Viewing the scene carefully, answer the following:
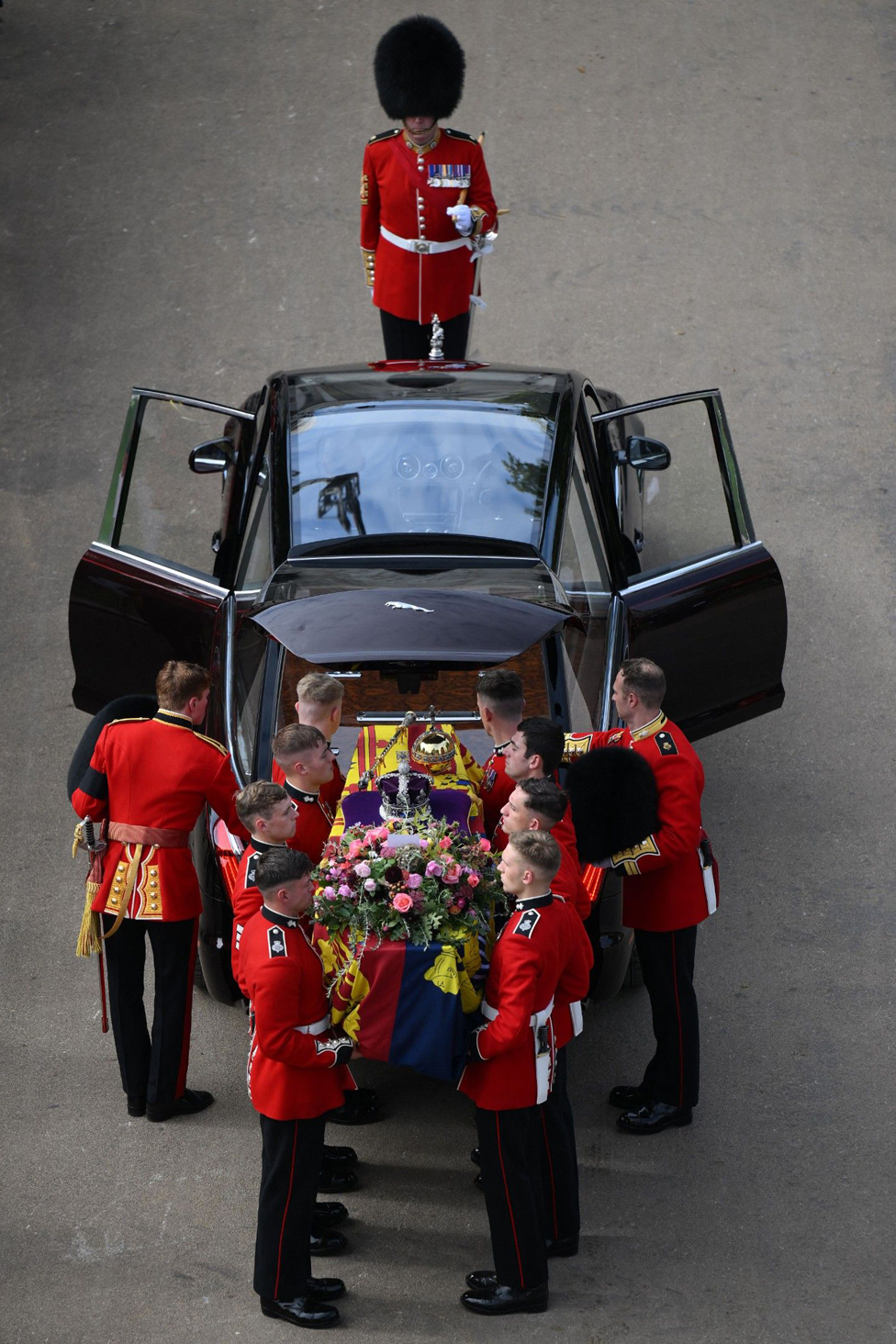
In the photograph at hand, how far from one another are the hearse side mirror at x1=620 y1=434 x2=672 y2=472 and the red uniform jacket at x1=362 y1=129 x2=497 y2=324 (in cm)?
218

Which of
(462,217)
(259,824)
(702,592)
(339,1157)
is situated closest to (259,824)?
(259,824)

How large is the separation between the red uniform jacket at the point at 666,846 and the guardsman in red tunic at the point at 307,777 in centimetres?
88

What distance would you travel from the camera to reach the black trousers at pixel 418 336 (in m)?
8.66

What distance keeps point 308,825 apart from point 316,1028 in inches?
30.3

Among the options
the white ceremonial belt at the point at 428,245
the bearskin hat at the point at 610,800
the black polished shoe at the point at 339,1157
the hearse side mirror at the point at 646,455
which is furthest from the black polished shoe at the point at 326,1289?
the white ceremonial belt at the point at 428,245

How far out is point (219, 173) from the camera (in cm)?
1171

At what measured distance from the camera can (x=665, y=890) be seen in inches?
199

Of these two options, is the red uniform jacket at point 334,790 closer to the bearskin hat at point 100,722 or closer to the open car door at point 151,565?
the bearskin hat at point 100,722

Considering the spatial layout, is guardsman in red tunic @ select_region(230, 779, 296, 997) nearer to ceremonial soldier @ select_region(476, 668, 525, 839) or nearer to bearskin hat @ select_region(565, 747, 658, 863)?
ceremonial soldier @ select_region(476, 668, 525, 839)

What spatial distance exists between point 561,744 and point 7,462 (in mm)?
5461

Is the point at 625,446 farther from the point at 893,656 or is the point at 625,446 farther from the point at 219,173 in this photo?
the point at 219,173

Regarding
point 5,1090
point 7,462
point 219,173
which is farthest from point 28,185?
point 5,1090

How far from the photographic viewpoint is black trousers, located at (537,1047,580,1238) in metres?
4.53

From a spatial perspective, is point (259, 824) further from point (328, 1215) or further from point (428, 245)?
point (428, 245)
